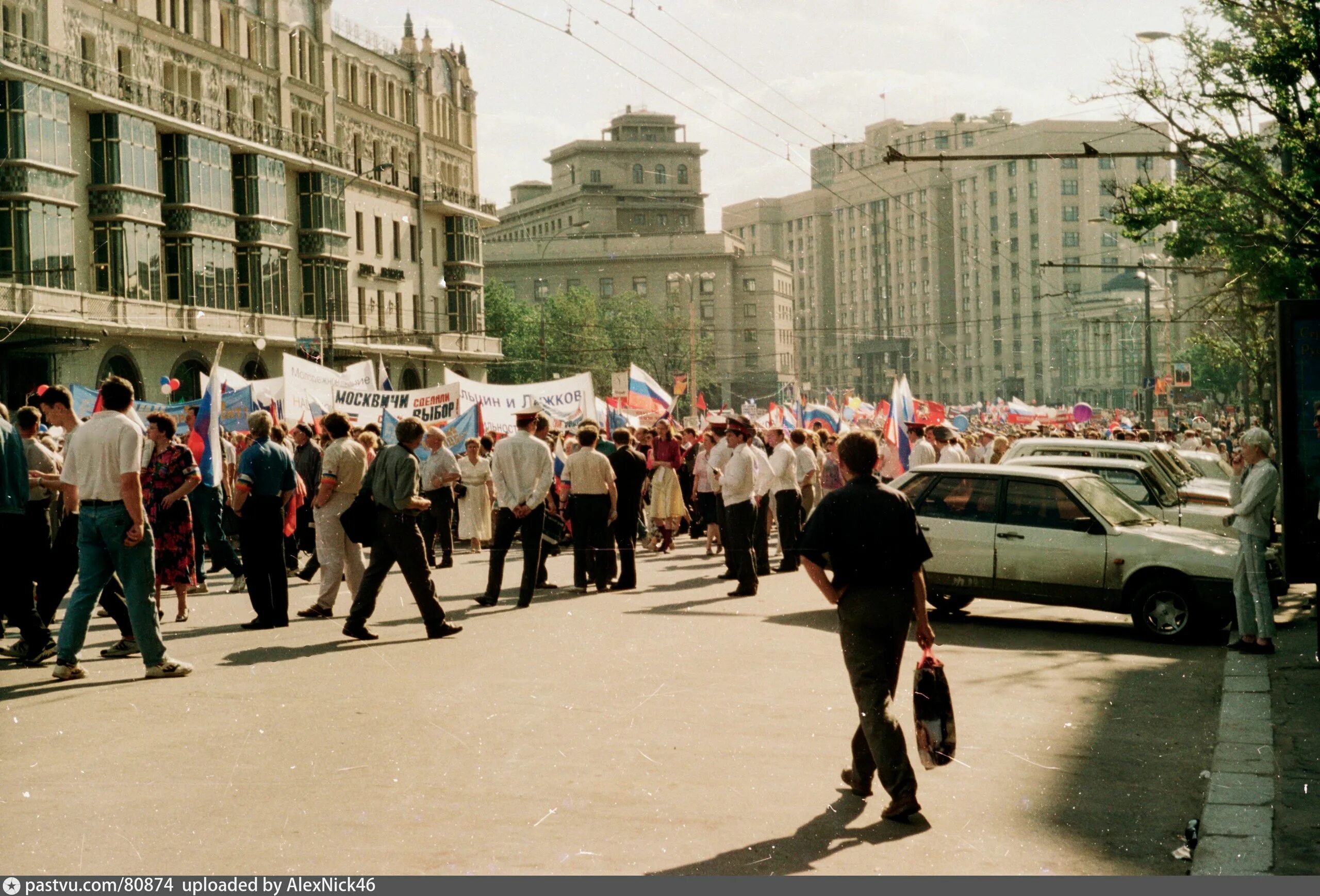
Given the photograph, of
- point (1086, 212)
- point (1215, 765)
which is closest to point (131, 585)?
point (1215, 765)

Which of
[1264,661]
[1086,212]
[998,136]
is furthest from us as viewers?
[1086,212]

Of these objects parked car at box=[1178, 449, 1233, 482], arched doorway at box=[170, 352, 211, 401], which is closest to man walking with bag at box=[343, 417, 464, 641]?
parked car at box=[1178, 449, 1233, 482]

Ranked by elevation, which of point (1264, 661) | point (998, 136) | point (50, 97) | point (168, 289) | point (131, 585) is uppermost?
point (998, 136)

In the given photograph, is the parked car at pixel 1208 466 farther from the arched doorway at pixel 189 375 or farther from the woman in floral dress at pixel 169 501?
the arched doorway at pixel 189 375

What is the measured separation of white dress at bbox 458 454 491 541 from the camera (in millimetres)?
22766

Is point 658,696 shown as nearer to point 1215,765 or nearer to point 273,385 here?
point 1215,765

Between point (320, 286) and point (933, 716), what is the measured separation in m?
56.1

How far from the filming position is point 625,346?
10706 centimetres

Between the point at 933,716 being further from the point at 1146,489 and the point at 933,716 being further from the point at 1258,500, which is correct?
the point at 1146,489

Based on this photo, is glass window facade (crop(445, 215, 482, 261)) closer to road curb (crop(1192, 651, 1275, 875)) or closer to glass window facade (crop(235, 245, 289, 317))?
glass window facade (crop(235, 245, 289, 317))

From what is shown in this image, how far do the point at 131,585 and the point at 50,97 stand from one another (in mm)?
38841

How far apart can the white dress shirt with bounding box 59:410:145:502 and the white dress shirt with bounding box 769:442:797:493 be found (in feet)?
31.5

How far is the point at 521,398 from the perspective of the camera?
90.2 feet

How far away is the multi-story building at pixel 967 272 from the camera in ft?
496
